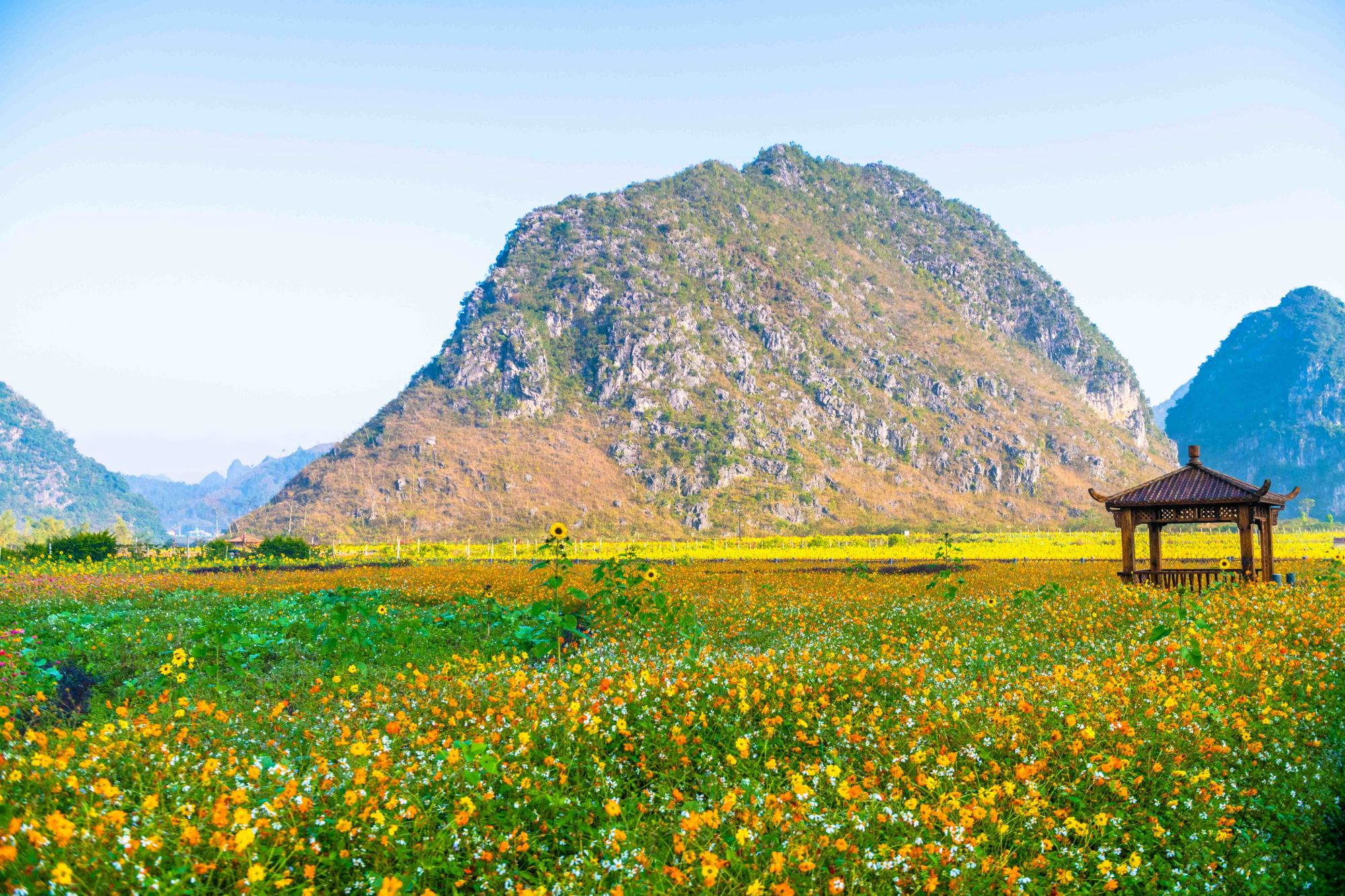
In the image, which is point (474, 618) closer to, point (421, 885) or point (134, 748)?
point (134, 748)

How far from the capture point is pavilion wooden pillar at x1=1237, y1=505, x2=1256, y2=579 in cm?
1538

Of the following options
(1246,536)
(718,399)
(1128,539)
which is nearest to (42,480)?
(718,399)

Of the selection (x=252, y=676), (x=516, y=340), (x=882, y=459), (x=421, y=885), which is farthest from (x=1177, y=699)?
(x=882, y=459)

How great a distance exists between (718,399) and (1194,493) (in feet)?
390

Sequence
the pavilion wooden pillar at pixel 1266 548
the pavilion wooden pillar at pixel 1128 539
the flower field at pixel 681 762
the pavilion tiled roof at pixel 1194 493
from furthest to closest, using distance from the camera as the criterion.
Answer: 1. the pavilion wooden pillar at pixel 1128 539
2. the pavilion wooden pillar at pixel 1266 548
3. the pavilion tiled roof at pixel 1194 493
4. the flower field at pixel 681 762

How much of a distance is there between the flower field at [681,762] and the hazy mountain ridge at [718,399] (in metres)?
91.1

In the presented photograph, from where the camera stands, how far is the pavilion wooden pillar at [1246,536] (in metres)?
15.4

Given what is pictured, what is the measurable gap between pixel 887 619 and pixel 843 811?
7.76 metres

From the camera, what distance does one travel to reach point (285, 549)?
39.2m

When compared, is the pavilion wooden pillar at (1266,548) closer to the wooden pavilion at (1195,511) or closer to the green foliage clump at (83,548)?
the wooden pavilion at (1195,511)

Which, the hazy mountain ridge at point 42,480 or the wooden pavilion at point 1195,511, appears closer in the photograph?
the wooden pavilion at point 1195,511

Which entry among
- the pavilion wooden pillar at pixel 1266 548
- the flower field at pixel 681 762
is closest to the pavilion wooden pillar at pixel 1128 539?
the pavilion wooden pillar at pixel 1266 548

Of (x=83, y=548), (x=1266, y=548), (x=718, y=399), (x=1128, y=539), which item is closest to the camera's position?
(x=1266, y=548)

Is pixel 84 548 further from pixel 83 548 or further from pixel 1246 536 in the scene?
pixel 1246 536
